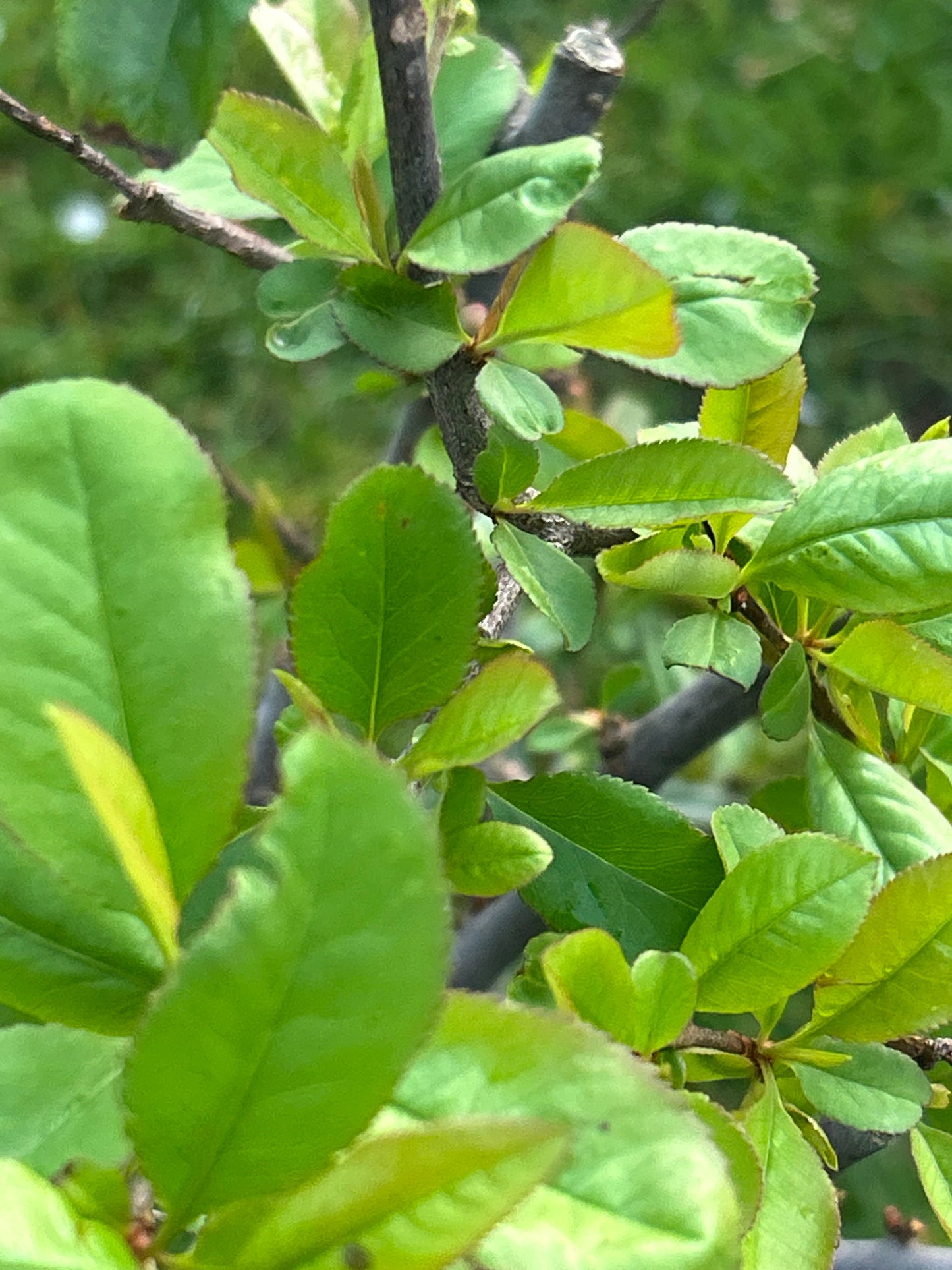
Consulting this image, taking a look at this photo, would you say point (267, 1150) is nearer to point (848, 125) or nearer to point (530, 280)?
point (530, 280)

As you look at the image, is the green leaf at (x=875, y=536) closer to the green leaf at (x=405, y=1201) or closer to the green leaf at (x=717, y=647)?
the green leaf at (x=717, y=647)

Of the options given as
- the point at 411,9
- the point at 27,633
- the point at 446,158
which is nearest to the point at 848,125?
the point at 446,158

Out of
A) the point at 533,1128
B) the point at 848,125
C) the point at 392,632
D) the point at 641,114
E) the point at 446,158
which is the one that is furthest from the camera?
the point at 641,114

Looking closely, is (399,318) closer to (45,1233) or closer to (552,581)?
(552,581)

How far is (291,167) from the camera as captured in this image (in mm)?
310

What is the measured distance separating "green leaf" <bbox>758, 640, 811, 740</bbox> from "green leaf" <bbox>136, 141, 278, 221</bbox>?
0.90 feet

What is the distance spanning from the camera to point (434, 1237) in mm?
155

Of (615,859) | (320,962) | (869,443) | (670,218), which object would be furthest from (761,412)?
(670,218)

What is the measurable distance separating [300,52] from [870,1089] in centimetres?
38

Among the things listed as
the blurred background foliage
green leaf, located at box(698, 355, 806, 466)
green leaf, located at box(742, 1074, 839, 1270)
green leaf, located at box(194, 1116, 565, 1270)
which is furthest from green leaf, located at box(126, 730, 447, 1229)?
the blurred background foliage

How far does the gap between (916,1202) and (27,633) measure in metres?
0.85

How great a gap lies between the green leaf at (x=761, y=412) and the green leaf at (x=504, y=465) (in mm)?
62

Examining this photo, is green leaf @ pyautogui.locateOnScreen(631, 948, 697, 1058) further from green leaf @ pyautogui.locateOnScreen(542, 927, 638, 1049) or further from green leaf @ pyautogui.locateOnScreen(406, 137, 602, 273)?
green leaf @ pyautogui.locateOnScreen(406, 137, 602, 273)

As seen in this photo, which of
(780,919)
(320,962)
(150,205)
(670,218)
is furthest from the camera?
(670,218)
